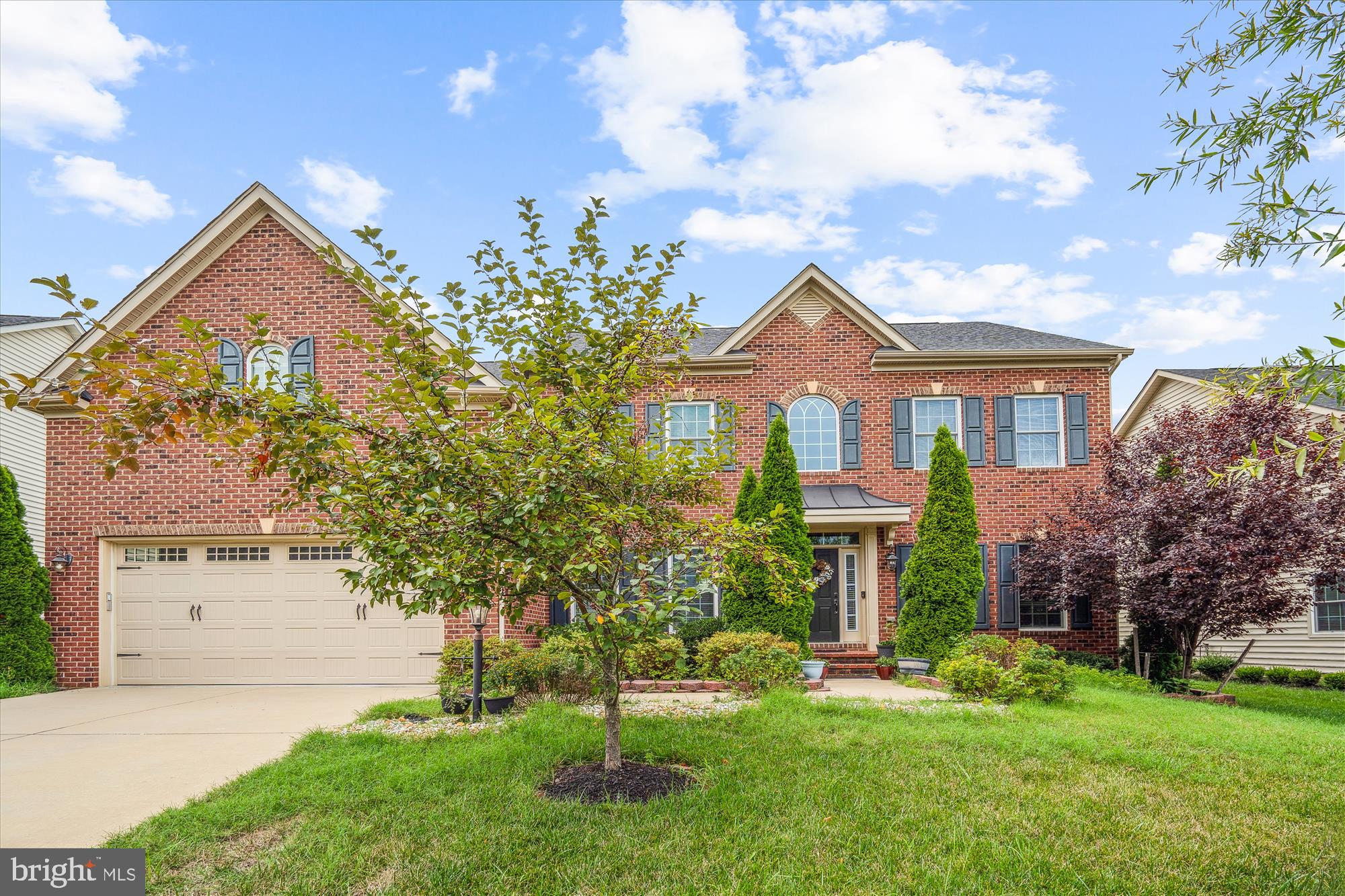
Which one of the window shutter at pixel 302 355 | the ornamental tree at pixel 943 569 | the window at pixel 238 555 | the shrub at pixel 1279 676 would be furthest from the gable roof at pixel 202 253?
the shrub at pixel 1279 676

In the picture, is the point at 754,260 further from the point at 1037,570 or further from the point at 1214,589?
the point at 1214,589

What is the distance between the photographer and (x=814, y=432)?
1460 centimetres

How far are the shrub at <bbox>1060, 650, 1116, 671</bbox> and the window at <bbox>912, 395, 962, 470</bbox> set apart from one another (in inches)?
156

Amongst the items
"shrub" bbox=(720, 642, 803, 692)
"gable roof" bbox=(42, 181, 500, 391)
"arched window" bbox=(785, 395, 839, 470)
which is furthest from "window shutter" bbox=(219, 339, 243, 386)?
"arched window" bbox=(785, 395, 839, 470)

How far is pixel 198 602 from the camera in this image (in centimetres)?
1283

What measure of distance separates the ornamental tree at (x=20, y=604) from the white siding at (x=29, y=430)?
3.41 m

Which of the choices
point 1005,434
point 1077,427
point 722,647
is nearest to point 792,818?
point 722,647

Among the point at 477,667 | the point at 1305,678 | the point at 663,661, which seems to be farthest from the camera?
the point at 1305,678

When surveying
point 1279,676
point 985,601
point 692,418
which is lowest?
point 1279,676

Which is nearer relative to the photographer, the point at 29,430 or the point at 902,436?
the point at 902,436

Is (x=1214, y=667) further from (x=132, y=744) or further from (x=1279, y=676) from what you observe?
(x=132, y=744)

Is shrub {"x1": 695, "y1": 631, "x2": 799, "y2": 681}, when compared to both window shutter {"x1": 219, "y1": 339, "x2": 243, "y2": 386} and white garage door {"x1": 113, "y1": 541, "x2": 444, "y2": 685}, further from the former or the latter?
window shutter {"x1": 219, "y1": 339, "x2": 243, "y2": 386}

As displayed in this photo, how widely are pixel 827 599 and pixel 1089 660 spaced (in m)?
4.47

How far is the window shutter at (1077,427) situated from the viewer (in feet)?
46.8
